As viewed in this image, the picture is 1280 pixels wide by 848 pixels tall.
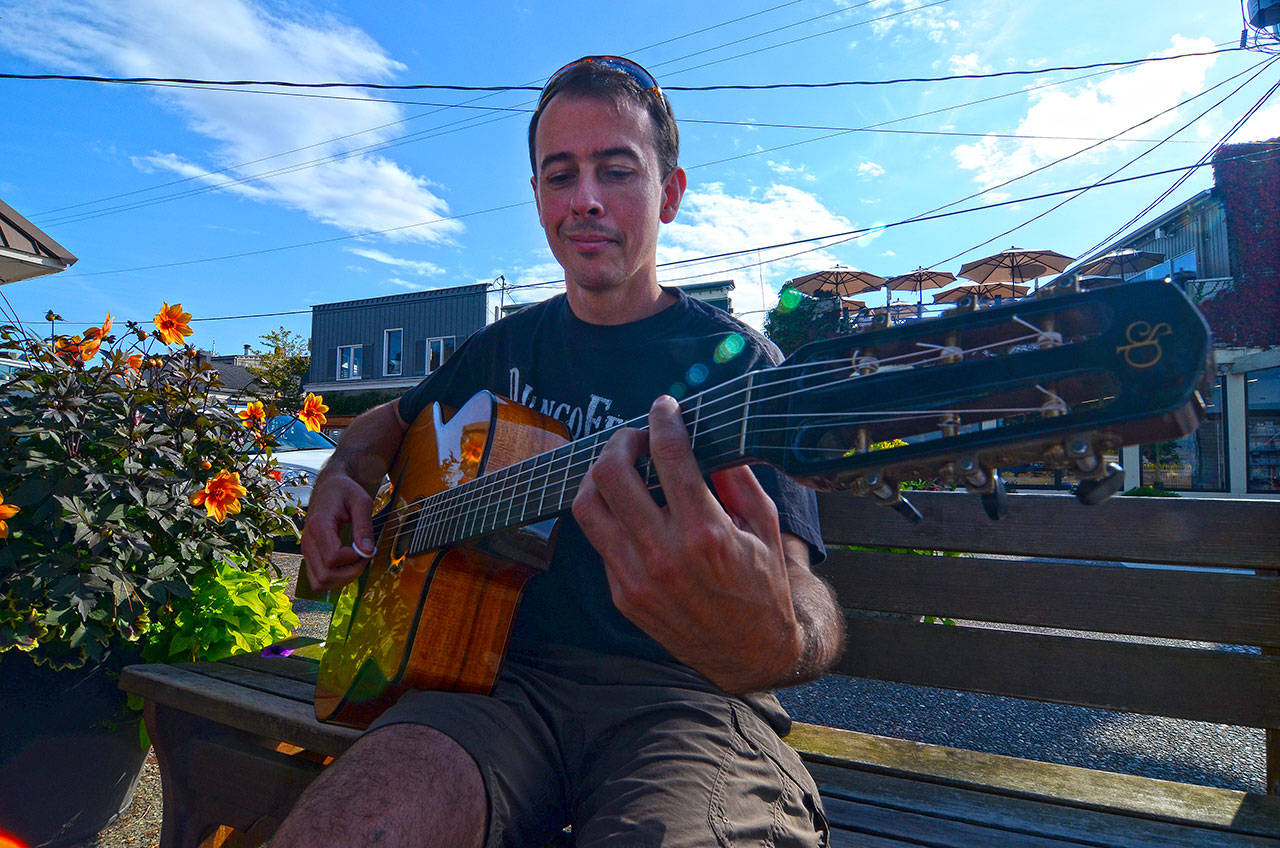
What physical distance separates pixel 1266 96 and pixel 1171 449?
26.9 feet

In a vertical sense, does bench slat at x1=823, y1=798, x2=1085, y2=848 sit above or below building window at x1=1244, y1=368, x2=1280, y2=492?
below

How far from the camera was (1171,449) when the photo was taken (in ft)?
52.6

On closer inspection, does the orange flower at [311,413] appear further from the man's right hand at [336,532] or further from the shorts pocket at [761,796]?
the shorts pocket at [761,796]

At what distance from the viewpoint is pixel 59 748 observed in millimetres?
2133

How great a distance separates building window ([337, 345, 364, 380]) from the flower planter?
98.2 ft

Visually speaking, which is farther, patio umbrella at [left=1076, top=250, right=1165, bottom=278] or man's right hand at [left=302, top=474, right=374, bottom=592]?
patio umbrella at [left=1076, top=250, right=1165, bottom=278]

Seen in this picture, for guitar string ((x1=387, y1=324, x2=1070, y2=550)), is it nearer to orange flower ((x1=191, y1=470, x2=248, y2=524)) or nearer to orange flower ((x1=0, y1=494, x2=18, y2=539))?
orange flower ((x1=191, y1=470, x2=248, y2=524))

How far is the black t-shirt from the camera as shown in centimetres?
152

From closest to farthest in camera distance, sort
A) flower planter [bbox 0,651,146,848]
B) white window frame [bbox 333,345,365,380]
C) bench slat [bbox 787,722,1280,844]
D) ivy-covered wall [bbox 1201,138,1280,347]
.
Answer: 1. bench slat [bbox 787,722,1280,844]
2. flower planter [bbox 0,651,146,848]
3. ivy-covered wall [bbox 1201,138,1280,347]
4. white window frame [bbox 333,345,365,380]

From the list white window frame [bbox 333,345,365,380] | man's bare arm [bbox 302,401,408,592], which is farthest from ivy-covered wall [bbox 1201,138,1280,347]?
white window frame [bbox 333,345,365,380]

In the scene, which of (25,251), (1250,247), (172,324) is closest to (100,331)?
(172,324)

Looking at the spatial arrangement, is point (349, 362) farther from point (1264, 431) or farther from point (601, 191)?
point (601, 191)

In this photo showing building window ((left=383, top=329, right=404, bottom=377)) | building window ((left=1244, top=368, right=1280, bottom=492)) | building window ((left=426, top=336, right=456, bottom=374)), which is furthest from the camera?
building window ((left=383, top=329, right=404, bottom=377))

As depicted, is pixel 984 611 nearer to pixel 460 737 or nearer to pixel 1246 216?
pixel 460 737
